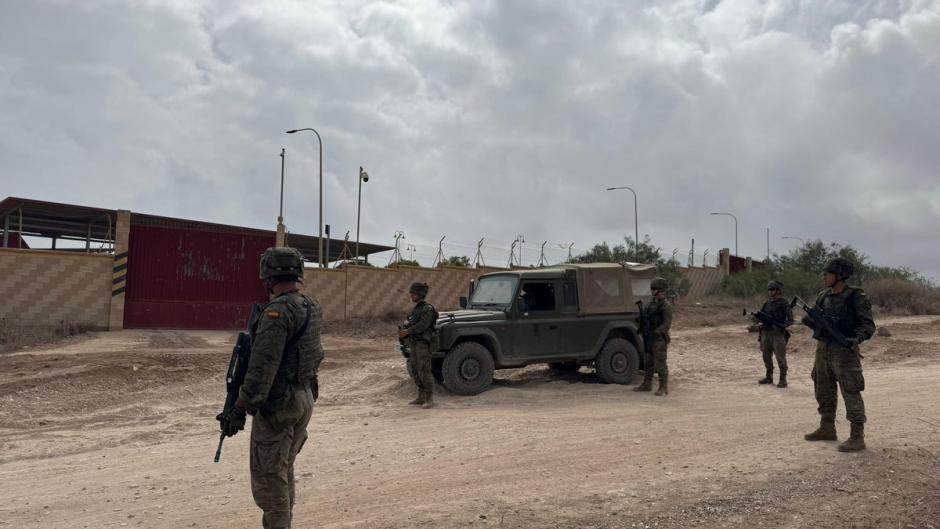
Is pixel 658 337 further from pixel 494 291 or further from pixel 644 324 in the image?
pixel 494 291

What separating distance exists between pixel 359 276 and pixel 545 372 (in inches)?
446

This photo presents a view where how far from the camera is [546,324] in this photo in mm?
9688

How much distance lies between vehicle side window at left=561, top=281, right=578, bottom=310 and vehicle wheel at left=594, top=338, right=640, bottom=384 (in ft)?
2.91

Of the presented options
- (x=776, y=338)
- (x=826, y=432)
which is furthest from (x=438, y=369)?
(x=776, y=338)

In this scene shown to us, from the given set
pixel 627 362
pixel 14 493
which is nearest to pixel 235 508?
pixel 14 493

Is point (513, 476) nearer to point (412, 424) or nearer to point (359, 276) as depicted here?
point (412, 424)

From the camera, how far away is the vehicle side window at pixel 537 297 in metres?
9.62

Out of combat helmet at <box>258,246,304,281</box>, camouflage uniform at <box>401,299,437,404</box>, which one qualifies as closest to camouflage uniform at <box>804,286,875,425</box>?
camouflage uniform at <box>401,299,437,404</box>

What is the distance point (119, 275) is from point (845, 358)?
54.6ft

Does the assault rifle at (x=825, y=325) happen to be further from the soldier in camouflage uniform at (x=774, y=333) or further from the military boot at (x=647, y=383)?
the soldier in camouflage uniform at (x=774, y=333)

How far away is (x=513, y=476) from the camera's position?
528 centimetres

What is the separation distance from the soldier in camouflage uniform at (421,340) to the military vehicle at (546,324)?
0.29m

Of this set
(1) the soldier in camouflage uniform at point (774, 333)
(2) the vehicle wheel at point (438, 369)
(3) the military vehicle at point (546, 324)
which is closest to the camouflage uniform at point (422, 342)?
(3) the military vehicle at point (546, 324)

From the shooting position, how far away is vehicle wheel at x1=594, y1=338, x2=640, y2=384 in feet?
33.3
